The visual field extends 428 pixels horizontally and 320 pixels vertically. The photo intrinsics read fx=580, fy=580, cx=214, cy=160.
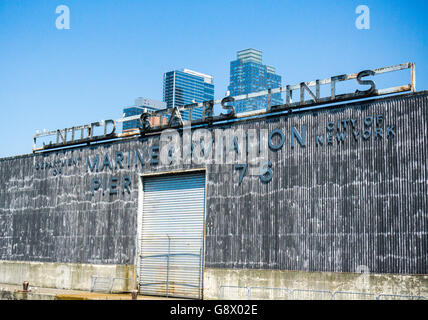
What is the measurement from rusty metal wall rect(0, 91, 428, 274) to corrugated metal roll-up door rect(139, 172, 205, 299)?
2.38ft

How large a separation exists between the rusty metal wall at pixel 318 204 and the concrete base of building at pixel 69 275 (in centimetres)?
64

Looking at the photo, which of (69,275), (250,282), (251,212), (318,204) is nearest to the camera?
(318,204)

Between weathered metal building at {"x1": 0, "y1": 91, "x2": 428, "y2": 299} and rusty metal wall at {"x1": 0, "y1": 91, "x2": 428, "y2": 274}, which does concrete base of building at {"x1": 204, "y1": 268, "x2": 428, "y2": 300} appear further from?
rusty metal wall at {"x1": 0, "y1": 91, "x2": 428, "y2": 274}

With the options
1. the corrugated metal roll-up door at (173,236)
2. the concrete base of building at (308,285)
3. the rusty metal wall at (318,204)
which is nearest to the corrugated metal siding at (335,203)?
the rusty metal wall at (318,204)

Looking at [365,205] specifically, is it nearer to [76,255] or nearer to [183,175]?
[183,175]

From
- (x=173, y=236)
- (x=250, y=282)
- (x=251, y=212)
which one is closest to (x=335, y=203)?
(x=251, y=212)

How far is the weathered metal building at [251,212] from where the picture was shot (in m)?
23.6

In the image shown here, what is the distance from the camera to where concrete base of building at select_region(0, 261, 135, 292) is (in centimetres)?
3291

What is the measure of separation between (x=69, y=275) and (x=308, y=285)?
667 inches

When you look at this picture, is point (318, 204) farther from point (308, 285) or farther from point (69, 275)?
point (69, 275)

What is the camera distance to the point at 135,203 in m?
33.3

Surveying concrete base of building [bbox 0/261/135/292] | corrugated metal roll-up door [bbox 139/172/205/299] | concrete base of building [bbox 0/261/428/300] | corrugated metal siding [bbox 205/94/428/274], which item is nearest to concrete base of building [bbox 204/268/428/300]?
concrete base of building [bbox 0/261/428/300]

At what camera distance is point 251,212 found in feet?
92.1
